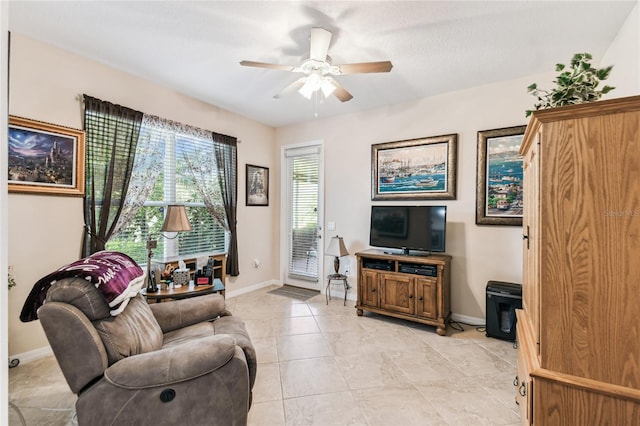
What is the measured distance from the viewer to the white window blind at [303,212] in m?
4.54

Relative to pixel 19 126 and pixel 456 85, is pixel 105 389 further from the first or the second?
pixel 456 85

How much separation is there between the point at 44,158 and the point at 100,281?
1.75 meters

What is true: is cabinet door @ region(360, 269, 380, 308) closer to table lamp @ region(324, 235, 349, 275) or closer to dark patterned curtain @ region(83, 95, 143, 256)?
table lamp @ region(324, 235, 349, 275)

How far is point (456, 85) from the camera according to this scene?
3.17 metres

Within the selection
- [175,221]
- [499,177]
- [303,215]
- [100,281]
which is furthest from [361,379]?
[303,215]

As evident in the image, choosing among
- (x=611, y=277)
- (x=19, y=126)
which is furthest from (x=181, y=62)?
(x=611, y=277)

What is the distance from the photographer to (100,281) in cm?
146

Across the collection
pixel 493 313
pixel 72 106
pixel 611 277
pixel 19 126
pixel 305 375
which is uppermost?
pixel 72 106

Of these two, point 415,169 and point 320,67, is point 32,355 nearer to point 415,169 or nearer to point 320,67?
point 320,67

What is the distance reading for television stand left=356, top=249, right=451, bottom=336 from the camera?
300 cm

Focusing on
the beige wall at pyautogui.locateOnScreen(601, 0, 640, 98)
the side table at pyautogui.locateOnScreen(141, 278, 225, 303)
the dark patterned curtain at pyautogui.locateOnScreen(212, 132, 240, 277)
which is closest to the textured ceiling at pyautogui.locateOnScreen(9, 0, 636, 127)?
the beige wall at pyautogui.locateOnScreen(601, 0, 640, 98)

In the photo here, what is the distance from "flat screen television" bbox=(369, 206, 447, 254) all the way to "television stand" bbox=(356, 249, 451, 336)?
0.46 feet

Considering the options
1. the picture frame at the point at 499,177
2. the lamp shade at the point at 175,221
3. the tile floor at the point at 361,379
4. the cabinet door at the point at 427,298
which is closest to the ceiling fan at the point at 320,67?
the lamp shade at the point at 175,221

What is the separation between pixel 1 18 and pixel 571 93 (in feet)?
5.76
